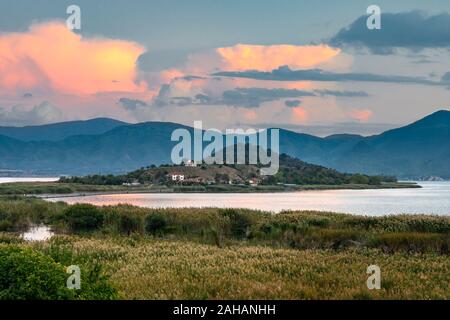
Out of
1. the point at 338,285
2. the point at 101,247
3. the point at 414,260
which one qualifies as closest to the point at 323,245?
the point at 414,260

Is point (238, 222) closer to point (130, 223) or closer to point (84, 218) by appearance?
point (130, 223)

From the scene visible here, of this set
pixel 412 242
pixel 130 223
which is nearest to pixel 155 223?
pixel 130 223

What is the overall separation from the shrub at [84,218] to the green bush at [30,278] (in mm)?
30202

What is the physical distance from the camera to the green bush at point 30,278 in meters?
12.5

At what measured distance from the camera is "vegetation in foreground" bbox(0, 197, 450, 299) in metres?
15.8

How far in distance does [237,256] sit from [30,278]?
519 inches

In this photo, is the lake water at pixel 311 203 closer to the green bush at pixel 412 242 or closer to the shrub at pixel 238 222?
the shrub at pixel 238 222

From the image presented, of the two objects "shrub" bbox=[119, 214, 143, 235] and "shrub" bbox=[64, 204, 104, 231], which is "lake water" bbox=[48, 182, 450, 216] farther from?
"shrub" bbox=[119, 214, 143, 235]

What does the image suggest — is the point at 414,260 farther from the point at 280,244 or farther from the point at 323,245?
the point at 280,244

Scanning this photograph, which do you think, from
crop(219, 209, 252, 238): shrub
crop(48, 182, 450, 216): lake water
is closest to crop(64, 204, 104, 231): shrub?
crop(219, 209, 252, 238): shrub

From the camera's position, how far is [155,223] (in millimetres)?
41406

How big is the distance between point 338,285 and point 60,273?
849 cm

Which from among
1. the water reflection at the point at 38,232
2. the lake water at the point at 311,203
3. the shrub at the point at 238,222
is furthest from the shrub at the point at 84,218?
the lake water at the point at 311,203

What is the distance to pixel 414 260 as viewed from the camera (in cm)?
2275
